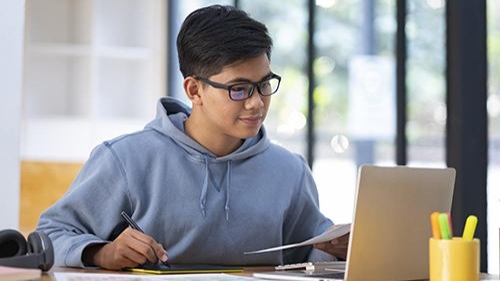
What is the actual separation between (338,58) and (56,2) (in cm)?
180

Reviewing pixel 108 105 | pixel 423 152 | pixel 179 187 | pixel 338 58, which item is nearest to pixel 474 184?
pixel 423 152

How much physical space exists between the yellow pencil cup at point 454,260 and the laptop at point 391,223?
0.14 metres

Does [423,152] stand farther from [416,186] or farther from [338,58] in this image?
[416,186]

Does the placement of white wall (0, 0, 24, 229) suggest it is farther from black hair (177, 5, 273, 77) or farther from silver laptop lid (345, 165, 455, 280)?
silver laptop lid (345, 165, 455, 280)

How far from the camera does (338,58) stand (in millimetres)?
5664

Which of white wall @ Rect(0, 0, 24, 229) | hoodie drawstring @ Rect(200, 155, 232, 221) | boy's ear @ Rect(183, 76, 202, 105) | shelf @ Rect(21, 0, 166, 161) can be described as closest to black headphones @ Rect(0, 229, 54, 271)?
hoodie drawstring @ Rect(200, 155, 232, 221)

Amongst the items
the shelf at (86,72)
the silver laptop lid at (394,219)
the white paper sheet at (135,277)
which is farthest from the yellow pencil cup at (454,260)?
the shelf at (86,72)

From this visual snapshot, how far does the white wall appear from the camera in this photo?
8.50 feet

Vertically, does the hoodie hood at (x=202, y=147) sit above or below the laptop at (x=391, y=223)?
above

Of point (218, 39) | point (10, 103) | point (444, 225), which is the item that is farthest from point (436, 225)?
point (10, 103)

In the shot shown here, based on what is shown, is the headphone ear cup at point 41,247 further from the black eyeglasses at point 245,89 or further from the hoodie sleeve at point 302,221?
the hoodie sleeve at point 302,221

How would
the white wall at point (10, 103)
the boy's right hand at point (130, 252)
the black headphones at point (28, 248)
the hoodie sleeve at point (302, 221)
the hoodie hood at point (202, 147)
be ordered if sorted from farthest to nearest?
the white wall at point (10, 103) → the hoodie sleeve at point (302, 221) → the hoodie hood at point (202, 147) → the boy's right hand at point (130, 252) → the black headphones at point (28, 248)

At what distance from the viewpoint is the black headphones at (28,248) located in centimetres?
171

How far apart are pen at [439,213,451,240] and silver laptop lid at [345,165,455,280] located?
14 cm
